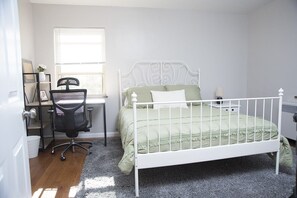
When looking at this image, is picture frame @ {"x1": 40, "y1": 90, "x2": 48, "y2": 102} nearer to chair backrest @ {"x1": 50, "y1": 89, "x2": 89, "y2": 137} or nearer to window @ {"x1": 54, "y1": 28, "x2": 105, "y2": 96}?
window @ {"x1": 54, "y1": 28, "x2": 105, "y2": 96}

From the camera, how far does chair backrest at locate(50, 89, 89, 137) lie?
107 inches

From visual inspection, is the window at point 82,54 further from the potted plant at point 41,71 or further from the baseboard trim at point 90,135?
the baseboard trim at point 90,135

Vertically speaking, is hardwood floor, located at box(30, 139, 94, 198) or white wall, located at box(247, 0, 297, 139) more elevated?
white wall, located at box(247, 0, 297, 139)

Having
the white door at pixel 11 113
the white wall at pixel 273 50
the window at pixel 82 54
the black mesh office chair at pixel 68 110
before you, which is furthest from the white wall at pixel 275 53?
the white door at pixel 11 113

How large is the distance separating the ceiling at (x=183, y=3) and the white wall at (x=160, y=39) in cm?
11

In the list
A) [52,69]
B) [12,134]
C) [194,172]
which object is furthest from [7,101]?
[52,69]

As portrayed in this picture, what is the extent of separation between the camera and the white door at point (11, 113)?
0.78 metres

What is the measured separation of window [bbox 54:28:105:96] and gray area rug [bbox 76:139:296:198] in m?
1.65

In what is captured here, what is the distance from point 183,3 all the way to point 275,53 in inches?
72.1

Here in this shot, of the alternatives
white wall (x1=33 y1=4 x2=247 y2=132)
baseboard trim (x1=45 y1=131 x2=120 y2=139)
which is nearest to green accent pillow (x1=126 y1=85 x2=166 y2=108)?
white wall (x1=33 y1=4 x2=247 y2=132)

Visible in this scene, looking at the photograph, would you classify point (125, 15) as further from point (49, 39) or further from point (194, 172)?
point (194, 172)

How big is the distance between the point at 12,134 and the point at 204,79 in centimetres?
365

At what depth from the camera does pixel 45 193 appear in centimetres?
194

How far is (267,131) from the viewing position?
7.09ft
